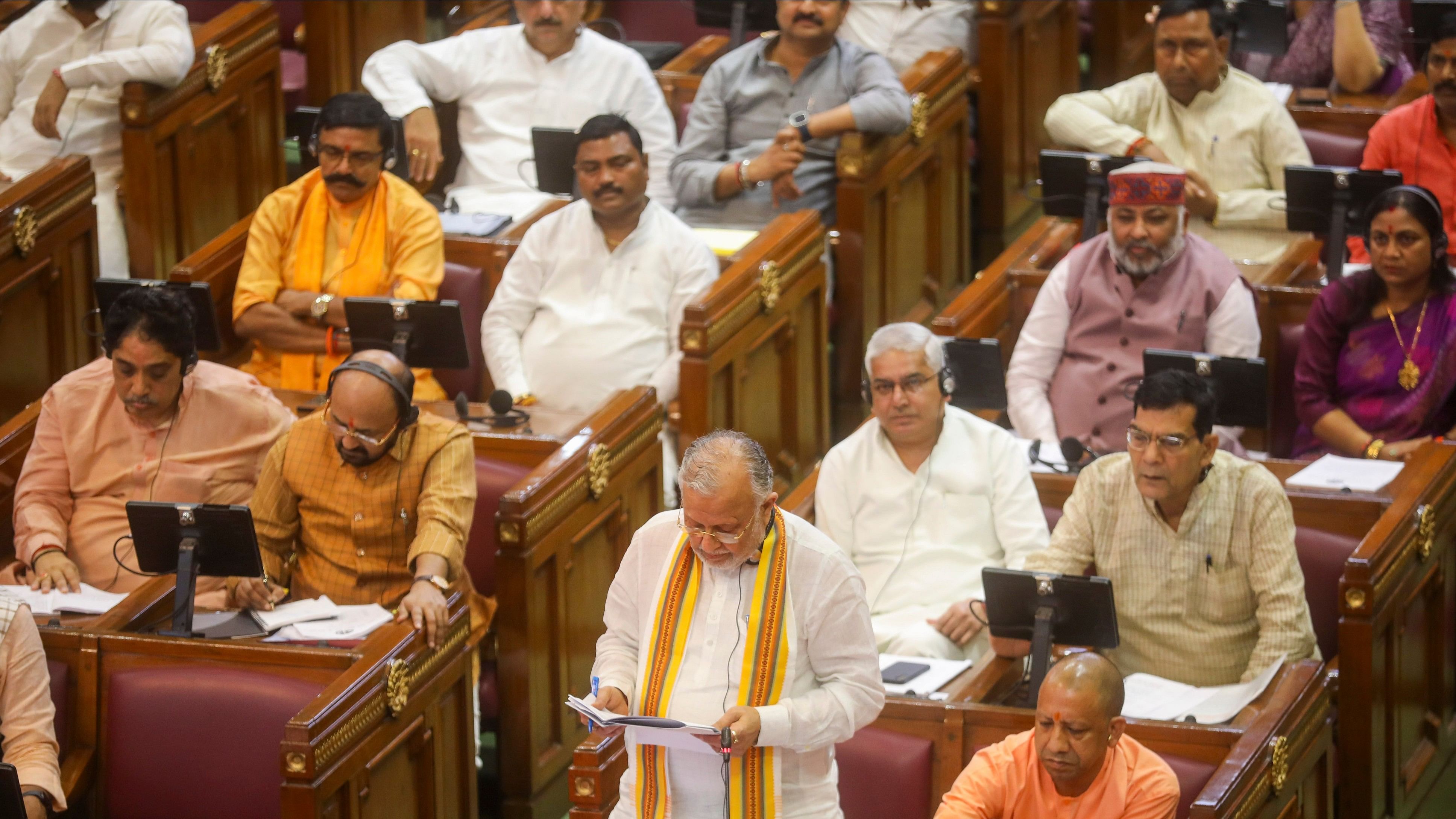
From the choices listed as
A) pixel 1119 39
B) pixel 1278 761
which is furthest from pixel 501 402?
pixel 1119 39

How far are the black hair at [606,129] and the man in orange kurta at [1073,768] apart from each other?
198 cm

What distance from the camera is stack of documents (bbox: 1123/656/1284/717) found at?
11.3ft

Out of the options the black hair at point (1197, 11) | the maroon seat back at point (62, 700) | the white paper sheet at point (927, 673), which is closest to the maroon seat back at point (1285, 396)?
the black hair at point (1197, 11)

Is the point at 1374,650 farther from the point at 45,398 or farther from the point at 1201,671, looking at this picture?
the point at 45,398

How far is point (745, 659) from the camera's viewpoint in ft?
8.98

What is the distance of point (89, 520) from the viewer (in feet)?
13.1

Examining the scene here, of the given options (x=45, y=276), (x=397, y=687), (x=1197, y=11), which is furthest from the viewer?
(x=1197, y=11)

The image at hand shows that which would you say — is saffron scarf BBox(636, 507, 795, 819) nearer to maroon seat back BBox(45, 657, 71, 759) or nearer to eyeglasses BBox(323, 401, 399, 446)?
eyeglasses BBox(323, 401, 399, 446)

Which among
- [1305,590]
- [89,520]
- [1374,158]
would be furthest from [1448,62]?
[89,520]

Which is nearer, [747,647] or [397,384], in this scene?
[747,647]

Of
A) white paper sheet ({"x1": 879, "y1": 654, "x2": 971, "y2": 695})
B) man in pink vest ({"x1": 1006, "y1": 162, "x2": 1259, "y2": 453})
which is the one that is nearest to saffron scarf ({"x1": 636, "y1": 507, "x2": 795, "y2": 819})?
white paper sheet ({"x1": 879, "y1": 654, "x2": 971, "y2": 695})

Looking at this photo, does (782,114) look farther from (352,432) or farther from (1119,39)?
(352,432)

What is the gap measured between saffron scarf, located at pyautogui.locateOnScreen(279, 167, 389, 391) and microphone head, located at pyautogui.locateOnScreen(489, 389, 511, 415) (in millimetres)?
556

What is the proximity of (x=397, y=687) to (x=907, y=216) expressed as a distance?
246 centimetres
